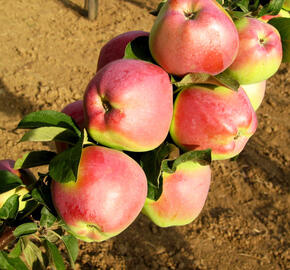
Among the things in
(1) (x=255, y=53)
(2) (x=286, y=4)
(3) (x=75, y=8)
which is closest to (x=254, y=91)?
(1) (x=255, y=53)

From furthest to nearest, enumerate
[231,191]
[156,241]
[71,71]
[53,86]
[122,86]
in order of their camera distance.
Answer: [71,71]
[53,86]
[231,191]
[156,241]
[122,86]

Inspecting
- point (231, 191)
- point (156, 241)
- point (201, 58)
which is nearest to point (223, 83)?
point (201, 58)

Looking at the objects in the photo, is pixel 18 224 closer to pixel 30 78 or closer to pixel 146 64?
pixel 146 64

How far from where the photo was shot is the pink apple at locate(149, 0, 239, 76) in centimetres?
69

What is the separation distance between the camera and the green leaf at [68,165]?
2.16 feet

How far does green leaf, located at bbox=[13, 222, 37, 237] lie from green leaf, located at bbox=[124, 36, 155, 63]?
0.40 metres

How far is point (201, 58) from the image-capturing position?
0.70 meters

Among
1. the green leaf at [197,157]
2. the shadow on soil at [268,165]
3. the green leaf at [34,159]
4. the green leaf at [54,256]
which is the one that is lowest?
the shadow on soil at [268,165]

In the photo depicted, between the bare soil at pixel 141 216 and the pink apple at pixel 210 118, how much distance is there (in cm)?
177

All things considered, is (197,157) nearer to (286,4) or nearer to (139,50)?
(139,50)

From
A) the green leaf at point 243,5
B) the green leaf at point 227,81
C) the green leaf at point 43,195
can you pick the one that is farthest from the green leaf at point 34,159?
the green leaf at point 243,5

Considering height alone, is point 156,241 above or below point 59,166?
below

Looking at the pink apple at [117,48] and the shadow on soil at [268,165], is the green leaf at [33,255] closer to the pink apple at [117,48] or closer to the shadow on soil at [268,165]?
the pink apple at [117,48]

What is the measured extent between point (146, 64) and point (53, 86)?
290 cm
